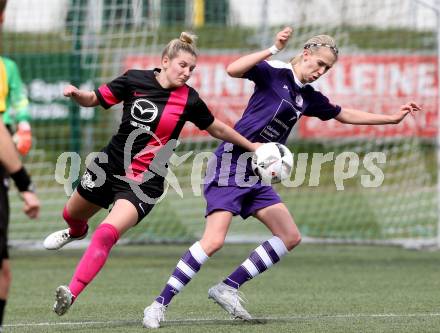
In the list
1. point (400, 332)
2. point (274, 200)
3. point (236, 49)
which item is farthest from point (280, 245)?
point (236, 49)

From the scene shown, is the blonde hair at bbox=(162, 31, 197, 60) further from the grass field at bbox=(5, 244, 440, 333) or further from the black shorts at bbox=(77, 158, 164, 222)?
the grass field at bbox=(5, 244, 440, 333)

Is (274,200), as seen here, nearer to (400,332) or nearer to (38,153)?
(400,332)

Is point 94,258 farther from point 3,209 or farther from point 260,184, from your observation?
point 3,209

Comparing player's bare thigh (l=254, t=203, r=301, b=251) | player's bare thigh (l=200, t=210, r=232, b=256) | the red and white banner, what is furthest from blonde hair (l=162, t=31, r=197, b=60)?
the red and white banner

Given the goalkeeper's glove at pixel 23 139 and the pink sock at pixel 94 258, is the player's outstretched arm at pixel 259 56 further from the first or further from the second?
the goalkeeper's glove at pixel 23 139

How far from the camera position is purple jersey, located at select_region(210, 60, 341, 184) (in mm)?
7258

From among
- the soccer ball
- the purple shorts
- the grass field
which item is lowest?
the grass field

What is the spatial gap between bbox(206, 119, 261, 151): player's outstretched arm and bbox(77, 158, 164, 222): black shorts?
479 mm

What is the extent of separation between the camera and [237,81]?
538 inches

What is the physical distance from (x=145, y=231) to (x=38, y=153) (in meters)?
1.70

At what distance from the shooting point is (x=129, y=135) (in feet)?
22.9

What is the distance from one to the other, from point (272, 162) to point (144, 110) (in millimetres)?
880

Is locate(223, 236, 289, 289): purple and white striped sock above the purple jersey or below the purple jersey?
below

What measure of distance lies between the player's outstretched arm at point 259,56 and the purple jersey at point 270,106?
16cm
